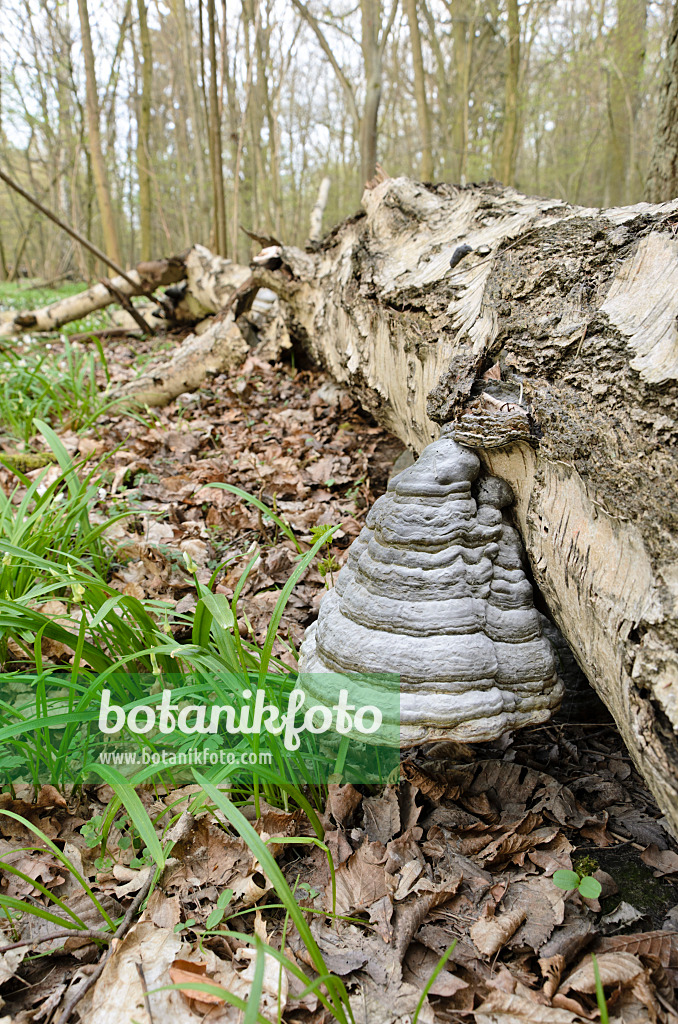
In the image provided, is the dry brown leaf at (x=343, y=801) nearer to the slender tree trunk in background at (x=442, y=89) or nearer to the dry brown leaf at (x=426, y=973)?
the dry brown leaf at (x=426, y=973)

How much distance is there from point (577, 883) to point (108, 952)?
1.16m

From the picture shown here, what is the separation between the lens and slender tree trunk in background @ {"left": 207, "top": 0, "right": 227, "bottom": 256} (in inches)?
314

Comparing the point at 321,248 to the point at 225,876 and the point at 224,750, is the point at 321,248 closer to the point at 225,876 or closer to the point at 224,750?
the point at 224,750

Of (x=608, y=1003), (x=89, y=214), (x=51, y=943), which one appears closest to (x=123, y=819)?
(x=51, y=943)

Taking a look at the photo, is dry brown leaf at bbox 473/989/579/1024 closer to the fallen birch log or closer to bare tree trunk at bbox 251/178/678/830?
bare tree trunk at bbox 251/178/678/830

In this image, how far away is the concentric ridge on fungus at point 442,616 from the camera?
143cm

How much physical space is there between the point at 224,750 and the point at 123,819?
37cm

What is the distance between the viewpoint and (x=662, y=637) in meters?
1.16

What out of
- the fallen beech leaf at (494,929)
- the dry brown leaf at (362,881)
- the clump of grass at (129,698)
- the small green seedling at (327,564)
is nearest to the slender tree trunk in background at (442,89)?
the small green seedling at (327,564)


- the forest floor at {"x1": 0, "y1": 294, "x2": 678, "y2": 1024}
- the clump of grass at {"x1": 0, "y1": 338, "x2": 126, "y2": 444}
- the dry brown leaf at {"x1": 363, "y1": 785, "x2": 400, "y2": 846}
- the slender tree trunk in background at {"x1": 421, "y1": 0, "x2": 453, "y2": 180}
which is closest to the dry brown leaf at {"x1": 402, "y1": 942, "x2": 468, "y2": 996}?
the forest floor at {"x1": 0, "y1": 294, "x2": 678, "y2": 1024}

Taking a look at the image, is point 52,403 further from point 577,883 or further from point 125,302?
point 577,883

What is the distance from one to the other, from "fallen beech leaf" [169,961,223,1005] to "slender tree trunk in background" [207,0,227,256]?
903cm

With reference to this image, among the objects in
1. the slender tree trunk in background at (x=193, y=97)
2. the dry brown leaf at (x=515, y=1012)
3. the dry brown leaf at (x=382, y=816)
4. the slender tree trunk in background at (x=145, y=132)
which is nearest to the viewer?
the dry brown leaf at (x=515, y=1012)

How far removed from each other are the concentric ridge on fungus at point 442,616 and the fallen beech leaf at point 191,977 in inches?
25.8
